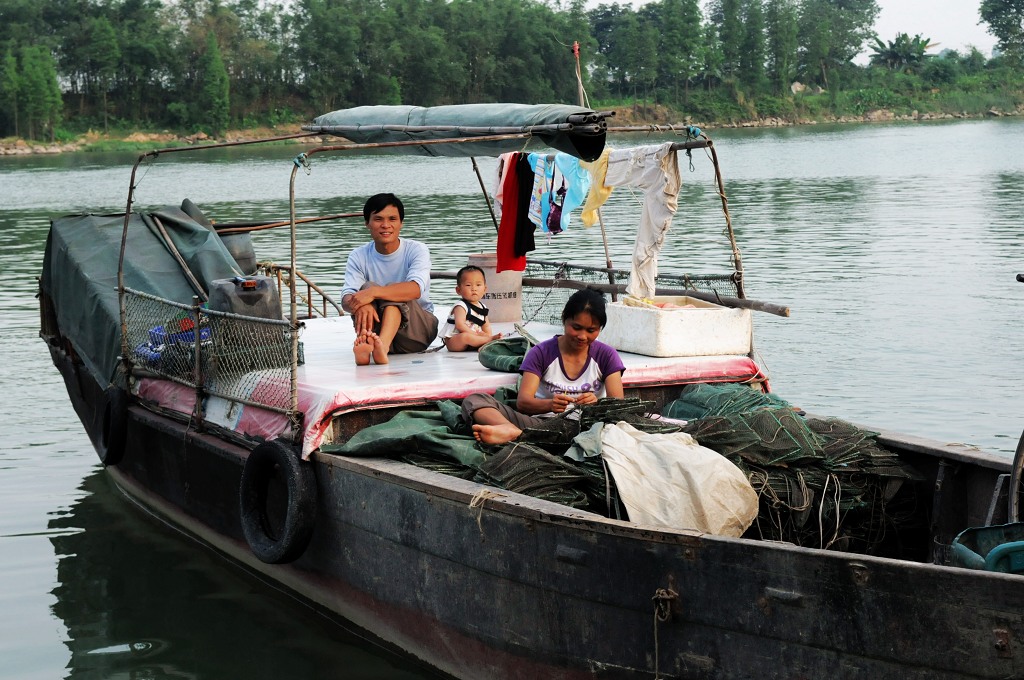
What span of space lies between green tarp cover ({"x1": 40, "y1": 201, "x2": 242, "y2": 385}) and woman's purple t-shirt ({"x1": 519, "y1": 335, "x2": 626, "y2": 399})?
3100 millimetres

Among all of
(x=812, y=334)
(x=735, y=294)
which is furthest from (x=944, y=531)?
(x=812, y=334)

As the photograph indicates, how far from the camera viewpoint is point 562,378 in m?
5.57

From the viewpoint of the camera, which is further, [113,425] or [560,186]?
[113,425]

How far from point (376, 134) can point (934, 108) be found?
301ft

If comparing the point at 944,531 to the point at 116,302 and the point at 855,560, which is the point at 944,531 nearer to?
the point at 855,560

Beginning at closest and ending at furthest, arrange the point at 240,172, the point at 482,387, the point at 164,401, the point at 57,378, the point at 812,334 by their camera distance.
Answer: the point at 482,387 < the point at 164,401 < the point at 57,378 < the point at 812,334 < the point at 240,172

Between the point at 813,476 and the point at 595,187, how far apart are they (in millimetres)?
2648

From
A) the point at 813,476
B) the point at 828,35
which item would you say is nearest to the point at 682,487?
the point at 813,476

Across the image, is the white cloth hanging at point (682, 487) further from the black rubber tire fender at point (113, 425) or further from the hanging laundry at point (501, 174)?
the black rubber tire fender at point (113, 425)

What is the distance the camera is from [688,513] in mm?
4508

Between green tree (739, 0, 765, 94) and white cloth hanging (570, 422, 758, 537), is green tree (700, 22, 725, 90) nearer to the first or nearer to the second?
green tree (739, 0, 765, 94)

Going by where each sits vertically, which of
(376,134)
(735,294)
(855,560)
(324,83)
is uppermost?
(324,83)

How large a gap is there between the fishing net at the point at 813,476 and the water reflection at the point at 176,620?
5.43 feet

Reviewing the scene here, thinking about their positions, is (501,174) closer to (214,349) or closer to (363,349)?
(363,349)
